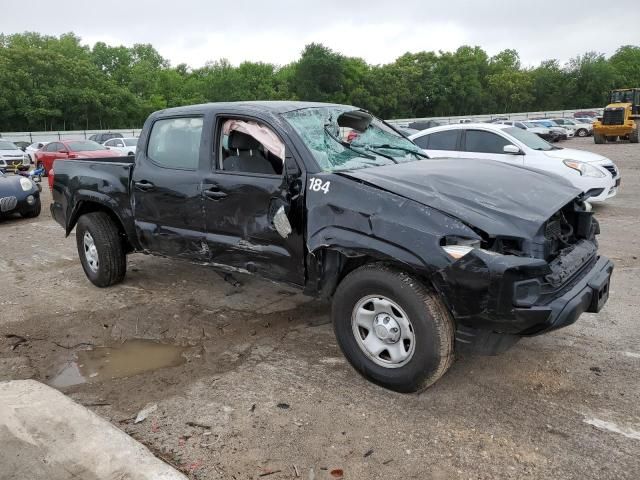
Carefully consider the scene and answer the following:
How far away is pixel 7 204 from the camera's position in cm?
997

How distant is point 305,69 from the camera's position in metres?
66.0

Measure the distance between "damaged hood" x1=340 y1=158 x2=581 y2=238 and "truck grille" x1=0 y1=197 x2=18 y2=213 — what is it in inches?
341

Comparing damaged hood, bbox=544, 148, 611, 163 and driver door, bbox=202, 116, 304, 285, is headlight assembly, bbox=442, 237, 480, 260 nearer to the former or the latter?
driver door, bbox=202, 116, 304, 285

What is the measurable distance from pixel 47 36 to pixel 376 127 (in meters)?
94.4

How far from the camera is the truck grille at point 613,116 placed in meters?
27.6

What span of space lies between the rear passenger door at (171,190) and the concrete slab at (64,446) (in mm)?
1636

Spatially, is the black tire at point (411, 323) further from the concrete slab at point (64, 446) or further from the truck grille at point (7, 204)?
the truck grille at point (7, 204)

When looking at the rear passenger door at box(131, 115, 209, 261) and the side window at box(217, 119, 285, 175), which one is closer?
the side window at box(217, 119, 285, 175)

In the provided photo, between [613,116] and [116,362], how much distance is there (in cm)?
3019

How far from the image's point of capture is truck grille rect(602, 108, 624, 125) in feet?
90.6

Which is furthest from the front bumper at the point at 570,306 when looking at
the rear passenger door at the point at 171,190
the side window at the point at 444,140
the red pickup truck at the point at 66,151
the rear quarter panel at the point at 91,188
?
the red pickup truck at the point at 66,151

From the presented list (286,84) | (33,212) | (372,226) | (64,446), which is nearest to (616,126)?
(33,212)

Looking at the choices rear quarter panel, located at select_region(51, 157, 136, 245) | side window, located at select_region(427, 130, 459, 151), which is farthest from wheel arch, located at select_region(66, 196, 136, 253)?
side window, located at select_region(427, 130, 459, 151)

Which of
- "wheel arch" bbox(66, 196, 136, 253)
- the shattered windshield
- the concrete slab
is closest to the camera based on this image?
the concrete slab
